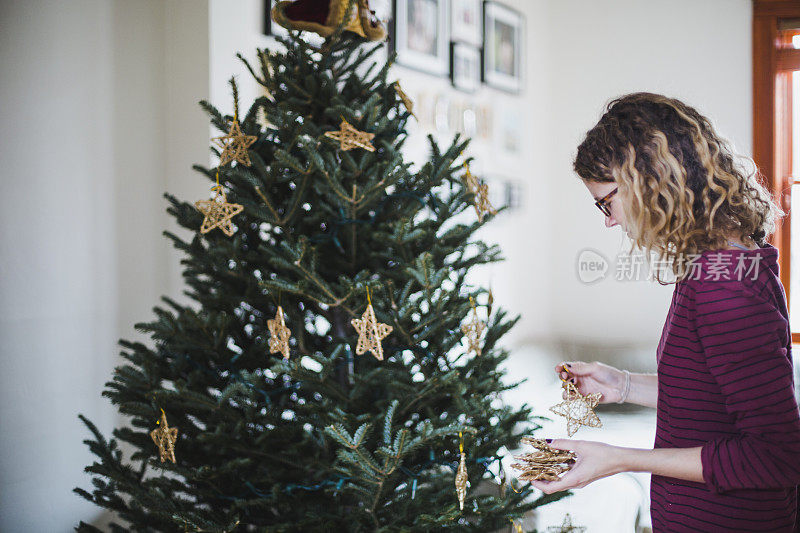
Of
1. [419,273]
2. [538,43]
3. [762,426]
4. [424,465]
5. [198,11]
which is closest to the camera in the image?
[762,426]

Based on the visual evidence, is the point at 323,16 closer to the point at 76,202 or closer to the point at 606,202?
the point at 606,202

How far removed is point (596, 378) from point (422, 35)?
6.95 feet

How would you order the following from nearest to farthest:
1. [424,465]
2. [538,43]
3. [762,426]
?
[762,426] < [424,465] < [538,43]

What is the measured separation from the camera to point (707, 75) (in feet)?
12.0

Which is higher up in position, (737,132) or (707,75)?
(707,75)

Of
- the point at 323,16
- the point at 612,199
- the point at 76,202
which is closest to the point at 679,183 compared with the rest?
the point at 612,199

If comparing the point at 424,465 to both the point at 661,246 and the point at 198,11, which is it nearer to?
the point at 661,246

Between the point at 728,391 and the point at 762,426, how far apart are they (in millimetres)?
60

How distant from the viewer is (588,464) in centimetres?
96

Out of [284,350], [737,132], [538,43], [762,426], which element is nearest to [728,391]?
[762,426]

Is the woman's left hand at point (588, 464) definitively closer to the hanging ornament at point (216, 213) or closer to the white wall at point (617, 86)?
the hanging ornament at point (216, 213)

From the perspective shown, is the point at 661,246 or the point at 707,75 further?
the point at 707,75

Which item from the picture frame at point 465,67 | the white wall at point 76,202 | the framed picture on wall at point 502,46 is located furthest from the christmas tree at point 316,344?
the framed picture on wall at point 502,46

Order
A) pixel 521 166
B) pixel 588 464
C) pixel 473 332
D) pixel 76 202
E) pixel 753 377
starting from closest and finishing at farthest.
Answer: pixel 753 377 → pixel 588 464 → pixel 473 332 → pixel 76 202 → pixel 521 166
